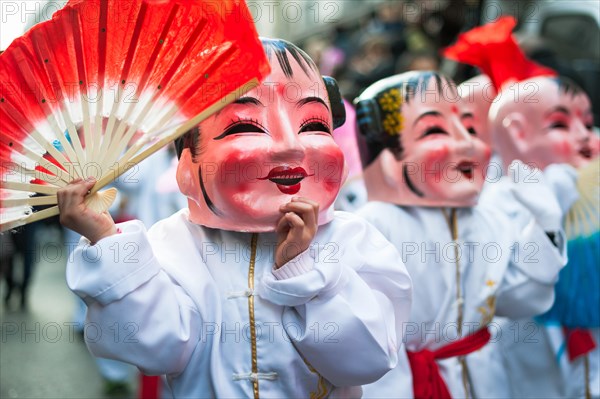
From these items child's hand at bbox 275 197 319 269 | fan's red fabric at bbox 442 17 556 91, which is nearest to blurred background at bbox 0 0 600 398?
fan's red fabric at bbox 442 17 556 91

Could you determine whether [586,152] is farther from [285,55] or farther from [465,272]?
[285,55]

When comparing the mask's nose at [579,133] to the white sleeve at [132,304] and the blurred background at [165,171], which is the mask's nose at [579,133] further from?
the white sleeve at [132,304]

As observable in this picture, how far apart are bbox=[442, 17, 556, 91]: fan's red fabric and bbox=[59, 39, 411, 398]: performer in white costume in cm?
173

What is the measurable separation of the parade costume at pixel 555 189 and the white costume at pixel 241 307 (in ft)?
5.06

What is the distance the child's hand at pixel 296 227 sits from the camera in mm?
2266

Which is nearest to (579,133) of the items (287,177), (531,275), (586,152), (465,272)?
(586,152)

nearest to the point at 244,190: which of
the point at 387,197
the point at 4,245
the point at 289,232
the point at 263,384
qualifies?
the point at 289,232

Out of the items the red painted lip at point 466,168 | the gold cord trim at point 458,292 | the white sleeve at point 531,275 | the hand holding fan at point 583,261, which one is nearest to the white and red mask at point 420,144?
the red painted lip at point 466,168

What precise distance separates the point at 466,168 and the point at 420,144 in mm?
225

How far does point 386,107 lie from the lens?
10.3ft

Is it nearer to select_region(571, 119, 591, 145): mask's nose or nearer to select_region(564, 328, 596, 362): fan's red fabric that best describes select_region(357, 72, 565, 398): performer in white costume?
Result: select_region(564, 328, 596, 362): fan's red fabric

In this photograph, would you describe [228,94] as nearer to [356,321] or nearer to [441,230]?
[356,321]

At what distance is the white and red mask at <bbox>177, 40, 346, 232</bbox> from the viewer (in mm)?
2312

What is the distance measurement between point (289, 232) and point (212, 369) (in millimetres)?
478
